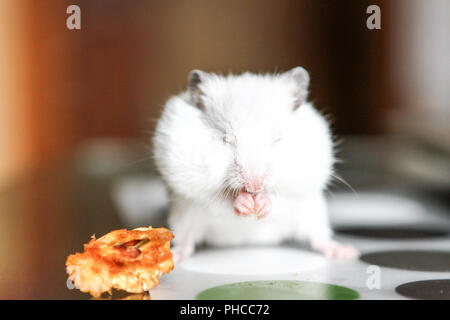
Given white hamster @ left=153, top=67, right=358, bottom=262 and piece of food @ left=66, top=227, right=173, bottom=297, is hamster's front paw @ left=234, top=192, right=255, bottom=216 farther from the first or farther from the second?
piece of food @ left=66, top=227, right=173, bottom=297

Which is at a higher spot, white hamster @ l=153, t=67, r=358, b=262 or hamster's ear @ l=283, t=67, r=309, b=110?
hamster's ear @ l=283, t=67, r=309, b=110

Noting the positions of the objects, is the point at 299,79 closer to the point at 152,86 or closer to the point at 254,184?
the point at 254,184

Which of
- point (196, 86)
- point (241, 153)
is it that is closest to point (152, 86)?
point (196, 86)

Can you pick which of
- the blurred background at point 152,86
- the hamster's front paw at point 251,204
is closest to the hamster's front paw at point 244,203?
the hamster's front paw at point 251,204

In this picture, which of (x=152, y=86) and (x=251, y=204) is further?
(x=152, y=86)

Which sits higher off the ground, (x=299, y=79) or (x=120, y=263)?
(x=299, y=79)

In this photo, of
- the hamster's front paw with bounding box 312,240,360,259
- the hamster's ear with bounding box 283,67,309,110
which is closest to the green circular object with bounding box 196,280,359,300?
the hamster's front paw with bounding box 312,240,360,259
